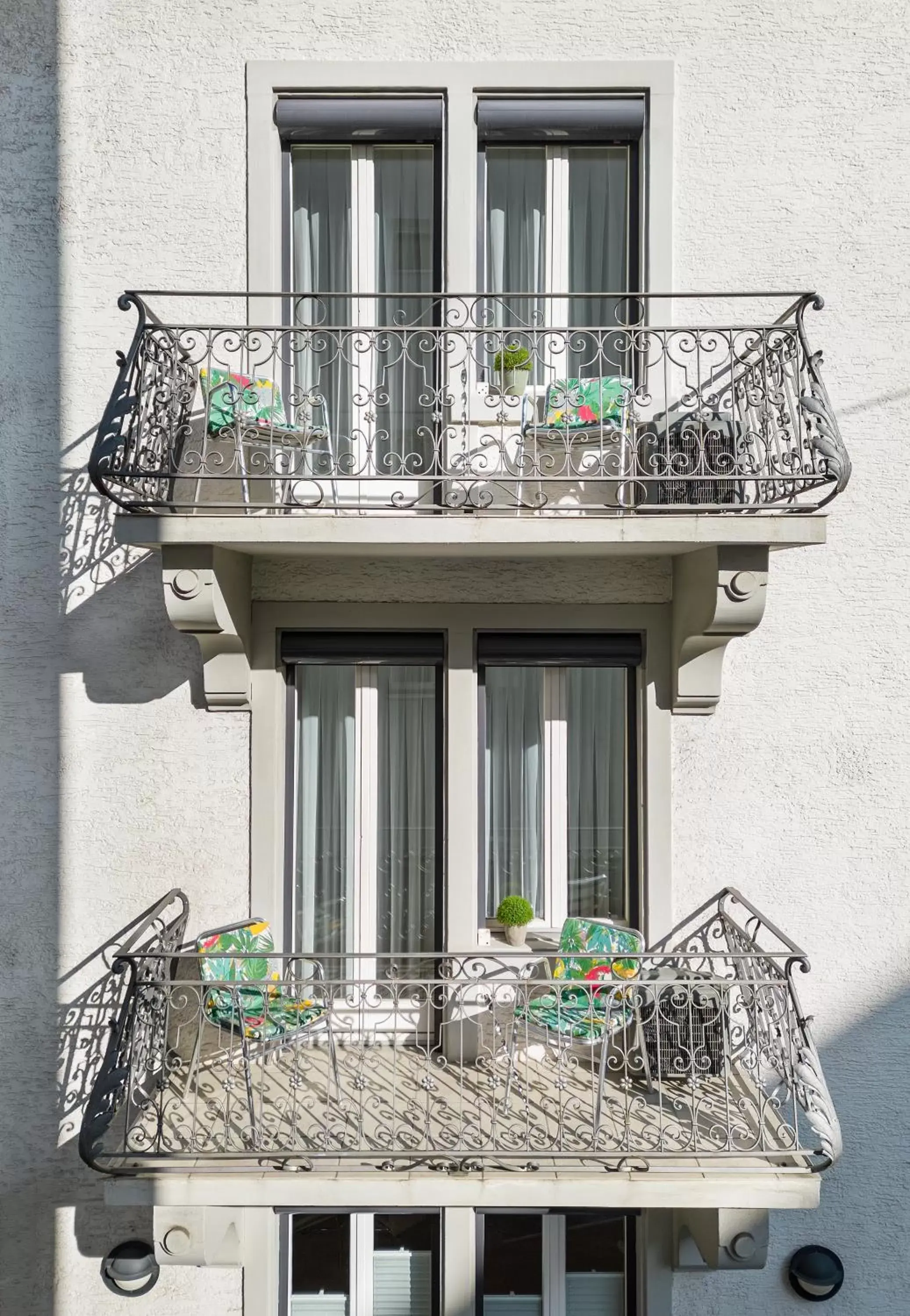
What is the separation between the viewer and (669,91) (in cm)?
650

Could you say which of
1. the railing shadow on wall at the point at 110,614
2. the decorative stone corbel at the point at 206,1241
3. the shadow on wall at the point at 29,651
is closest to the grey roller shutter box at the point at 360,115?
the shadow on wall at the point at 29,651

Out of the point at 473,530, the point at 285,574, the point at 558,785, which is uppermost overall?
the point at 473,530

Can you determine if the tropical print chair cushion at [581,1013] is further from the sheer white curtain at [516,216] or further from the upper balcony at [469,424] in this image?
the sheer white curtain at [516,216]

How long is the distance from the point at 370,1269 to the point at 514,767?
328 centimetres

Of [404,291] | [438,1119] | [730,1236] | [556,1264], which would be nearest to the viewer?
[438,1119]

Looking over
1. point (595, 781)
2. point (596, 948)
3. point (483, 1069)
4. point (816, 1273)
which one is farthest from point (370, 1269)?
point (595, 781)

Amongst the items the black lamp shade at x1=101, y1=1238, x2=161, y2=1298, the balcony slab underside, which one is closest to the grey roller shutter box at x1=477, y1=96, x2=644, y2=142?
the balcony slab underside

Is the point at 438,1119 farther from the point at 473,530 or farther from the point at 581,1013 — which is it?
the point at 473,530

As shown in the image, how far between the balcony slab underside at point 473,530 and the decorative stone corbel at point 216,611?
0.17m

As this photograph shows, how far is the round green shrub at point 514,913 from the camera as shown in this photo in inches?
253

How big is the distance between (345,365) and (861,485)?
11.1 ft

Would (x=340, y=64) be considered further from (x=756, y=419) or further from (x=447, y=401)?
(x=756, y=419)

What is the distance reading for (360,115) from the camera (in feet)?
21.6

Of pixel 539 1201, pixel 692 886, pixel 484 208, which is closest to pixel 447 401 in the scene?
pixel 484 208
